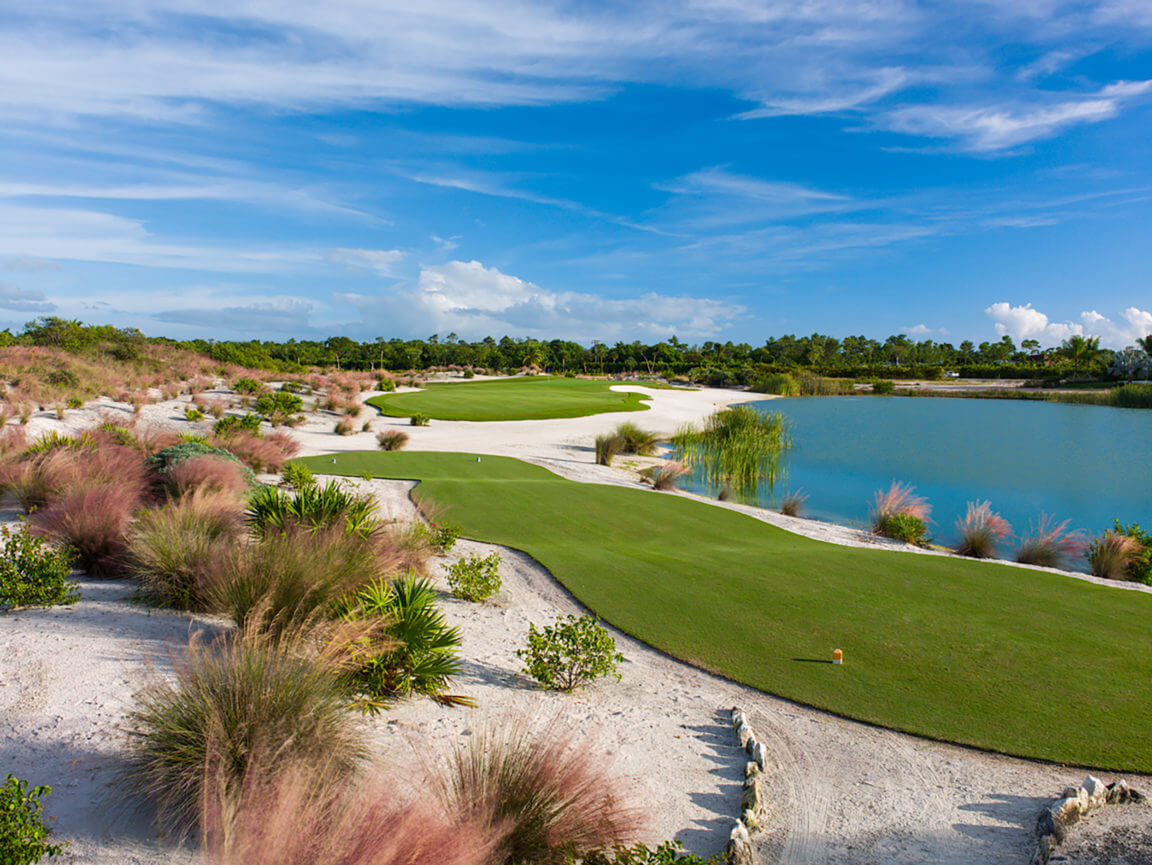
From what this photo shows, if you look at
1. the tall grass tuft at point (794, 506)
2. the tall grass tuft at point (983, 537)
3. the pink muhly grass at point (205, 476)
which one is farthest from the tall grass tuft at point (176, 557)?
the tall grass tuft at point (794, 506)

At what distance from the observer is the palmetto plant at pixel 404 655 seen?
14.4ft

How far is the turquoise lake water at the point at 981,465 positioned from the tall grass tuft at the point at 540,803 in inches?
516

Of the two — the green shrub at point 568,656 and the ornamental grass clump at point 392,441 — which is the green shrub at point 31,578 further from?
the ornamental grass clump at point 392,441

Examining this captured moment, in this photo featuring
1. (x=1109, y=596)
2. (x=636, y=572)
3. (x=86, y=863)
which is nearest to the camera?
(x=86, y=863)

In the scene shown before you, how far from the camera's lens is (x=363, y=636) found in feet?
14.0

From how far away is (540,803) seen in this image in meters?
2.99

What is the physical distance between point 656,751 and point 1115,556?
10.6 metres

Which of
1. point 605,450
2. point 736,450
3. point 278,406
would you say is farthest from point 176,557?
point 278,406

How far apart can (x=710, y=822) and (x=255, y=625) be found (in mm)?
2982

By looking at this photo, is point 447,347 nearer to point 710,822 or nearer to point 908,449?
point 908,449

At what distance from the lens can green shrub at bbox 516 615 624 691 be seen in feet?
17.0

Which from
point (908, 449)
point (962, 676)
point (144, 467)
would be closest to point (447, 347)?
point (908, 449)

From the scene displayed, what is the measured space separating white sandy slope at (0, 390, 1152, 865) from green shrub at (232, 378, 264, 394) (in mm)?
29739

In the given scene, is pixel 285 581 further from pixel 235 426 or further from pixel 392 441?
pixel 392 441
